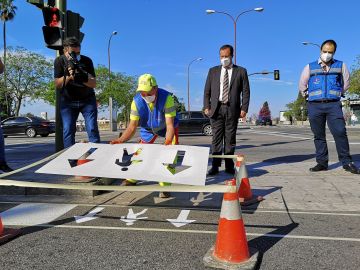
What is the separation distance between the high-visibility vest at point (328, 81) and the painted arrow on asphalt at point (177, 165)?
133 inches

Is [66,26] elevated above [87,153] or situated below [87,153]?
above

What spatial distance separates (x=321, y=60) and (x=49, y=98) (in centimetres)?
5292

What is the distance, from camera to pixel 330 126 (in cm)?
704

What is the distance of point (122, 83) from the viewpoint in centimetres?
6303

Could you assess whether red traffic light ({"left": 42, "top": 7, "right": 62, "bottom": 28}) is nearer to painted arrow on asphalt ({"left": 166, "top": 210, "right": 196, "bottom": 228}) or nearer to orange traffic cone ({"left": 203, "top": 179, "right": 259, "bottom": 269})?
painted arrow on asphalt ({"left": 166, "top": 210, "right": 196, "bottom": 228})

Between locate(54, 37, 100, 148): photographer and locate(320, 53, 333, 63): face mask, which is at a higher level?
locate(320, 53, 333, 63): face mask

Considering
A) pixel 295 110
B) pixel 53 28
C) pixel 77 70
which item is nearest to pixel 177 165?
pixel 77 70

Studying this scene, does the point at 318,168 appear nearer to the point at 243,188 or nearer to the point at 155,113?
the point at 243,188

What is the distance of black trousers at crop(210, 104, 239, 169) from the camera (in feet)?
22.7

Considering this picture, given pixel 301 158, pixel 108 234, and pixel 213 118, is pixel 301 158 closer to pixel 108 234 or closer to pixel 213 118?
pixel 213 118

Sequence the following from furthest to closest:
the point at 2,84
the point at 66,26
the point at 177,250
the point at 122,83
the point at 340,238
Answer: the point at 122,83 < the point at 2,84 < the point at 66,26 < the point at 340,238 < the point at 177,250

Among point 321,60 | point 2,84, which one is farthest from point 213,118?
point 2,84

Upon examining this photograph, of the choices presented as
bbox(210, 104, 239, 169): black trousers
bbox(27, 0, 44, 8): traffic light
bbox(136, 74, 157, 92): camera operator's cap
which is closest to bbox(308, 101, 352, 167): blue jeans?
bbox(210, 104, 239, 169): black trousers

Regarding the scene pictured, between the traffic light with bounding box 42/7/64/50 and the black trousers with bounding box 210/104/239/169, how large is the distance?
275 cm
